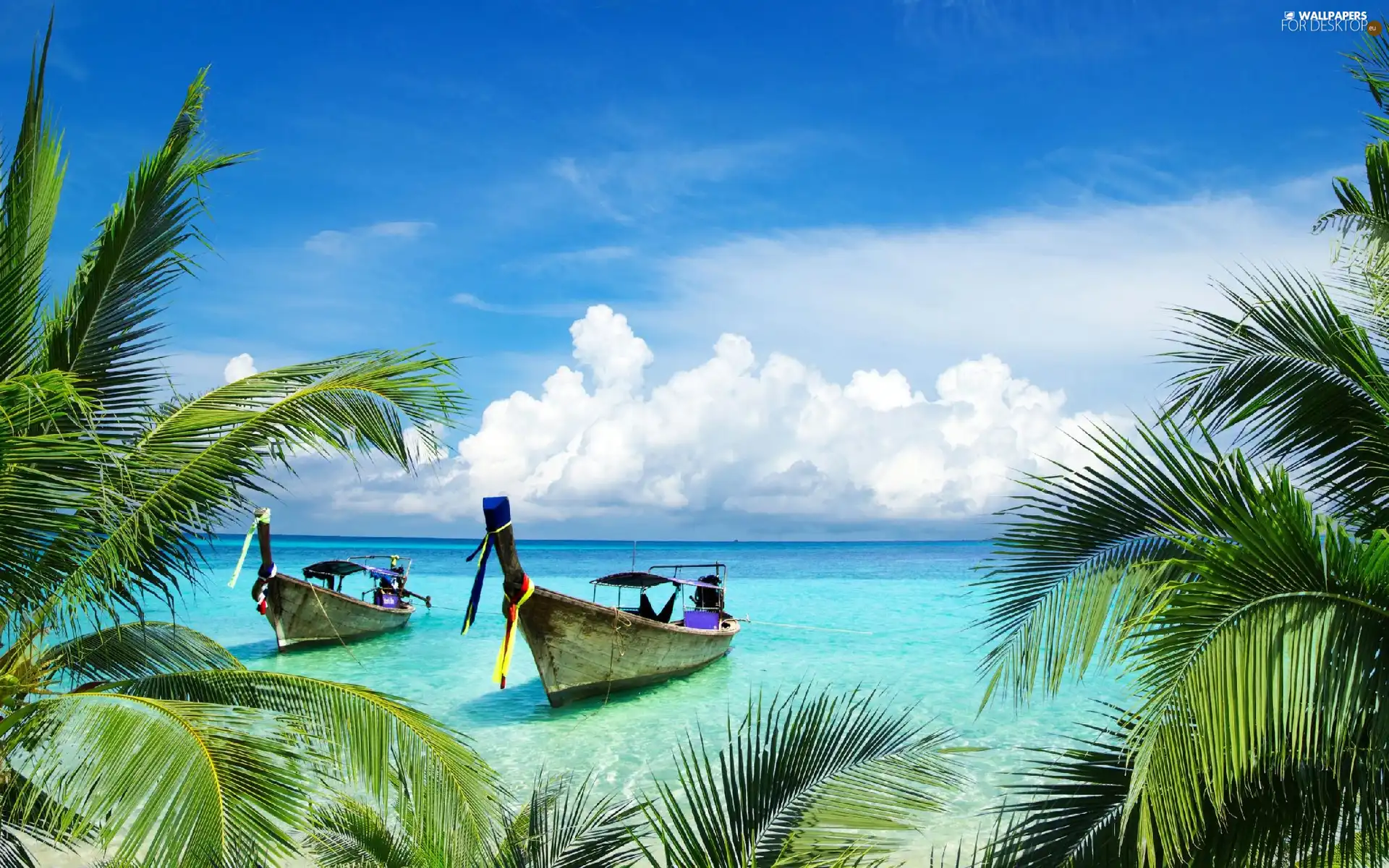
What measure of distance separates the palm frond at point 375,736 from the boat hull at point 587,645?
957 centimetres

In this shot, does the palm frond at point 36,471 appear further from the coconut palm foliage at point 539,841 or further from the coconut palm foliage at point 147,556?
the coconut palm foliage at point 539,841

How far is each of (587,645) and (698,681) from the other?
396 cm

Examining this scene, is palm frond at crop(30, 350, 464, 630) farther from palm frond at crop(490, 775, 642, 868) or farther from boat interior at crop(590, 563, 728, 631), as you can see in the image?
boat interior at crop(590, 563, 728, 631)

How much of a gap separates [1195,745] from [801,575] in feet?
197

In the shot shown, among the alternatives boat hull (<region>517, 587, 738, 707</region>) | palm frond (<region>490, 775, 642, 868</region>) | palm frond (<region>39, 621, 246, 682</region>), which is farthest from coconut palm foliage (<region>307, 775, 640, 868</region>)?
boat hull (<region>517, 587, 738, 707</region>)

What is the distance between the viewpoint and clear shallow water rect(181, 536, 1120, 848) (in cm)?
1279

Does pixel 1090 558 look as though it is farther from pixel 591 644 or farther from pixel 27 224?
pixel 591 644

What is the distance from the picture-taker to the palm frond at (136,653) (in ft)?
17.0

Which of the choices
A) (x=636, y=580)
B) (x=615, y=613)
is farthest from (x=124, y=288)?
(x=636, y=580)

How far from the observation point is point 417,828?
176 inches

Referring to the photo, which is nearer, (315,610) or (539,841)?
(539,841)

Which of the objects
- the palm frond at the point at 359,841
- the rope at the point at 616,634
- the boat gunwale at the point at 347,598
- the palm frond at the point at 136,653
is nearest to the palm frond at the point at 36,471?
the palm frond at the point at 136,653

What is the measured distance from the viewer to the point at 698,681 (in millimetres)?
18297

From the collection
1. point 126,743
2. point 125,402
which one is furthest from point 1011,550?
point 125,402
